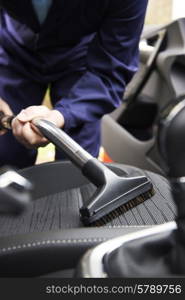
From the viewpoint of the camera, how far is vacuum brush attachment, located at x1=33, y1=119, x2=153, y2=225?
51 centimetres

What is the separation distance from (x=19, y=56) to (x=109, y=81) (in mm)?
216

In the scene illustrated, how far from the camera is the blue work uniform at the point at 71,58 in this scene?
83 cm

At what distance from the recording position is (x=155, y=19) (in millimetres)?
2016

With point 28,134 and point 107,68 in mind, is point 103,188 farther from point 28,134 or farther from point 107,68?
point 107,68

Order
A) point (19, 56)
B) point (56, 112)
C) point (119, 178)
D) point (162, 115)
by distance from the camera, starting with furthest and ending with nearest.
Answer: point (19, 56) → point (56, 112) → point (119, 178) → point (162, 115)

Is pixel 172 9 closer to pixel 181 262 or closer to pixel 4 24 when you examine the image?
pixel 4 24

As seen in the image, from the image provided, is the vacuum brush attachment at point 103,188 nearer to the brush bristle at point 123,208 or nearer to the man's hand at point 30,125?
the brush bristle at point 123,208

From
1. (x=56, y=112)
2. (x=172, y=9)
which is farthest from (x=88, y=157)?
(x=172, y=9)

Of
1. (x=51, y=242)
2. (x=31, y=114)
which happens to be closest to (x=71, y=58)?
(x=31, y=114)

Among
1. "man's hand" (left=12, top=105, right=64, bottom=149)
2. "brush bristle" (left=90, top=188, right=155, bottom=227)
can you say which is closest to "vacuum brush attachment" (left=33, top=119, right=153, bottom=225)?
"brush bristle" (left=90, top=188, right=155, bottom=227)

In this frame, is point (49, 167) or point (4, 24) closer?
point (49, 167)

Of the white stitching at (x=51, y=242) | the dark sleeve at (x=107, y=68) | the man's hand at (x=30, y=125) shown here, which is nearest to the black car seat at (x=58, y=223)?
the white stitching at (x=51, y=242)

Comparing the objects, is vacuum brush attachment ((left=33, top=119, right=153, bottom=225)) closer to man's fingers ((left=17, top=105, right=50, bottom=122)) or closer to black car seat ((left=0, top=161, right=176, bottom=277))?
black car seat ((left=0, top=161, right=176, bottom=277))

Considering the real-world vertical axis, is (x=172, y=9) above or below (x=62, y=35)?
below
